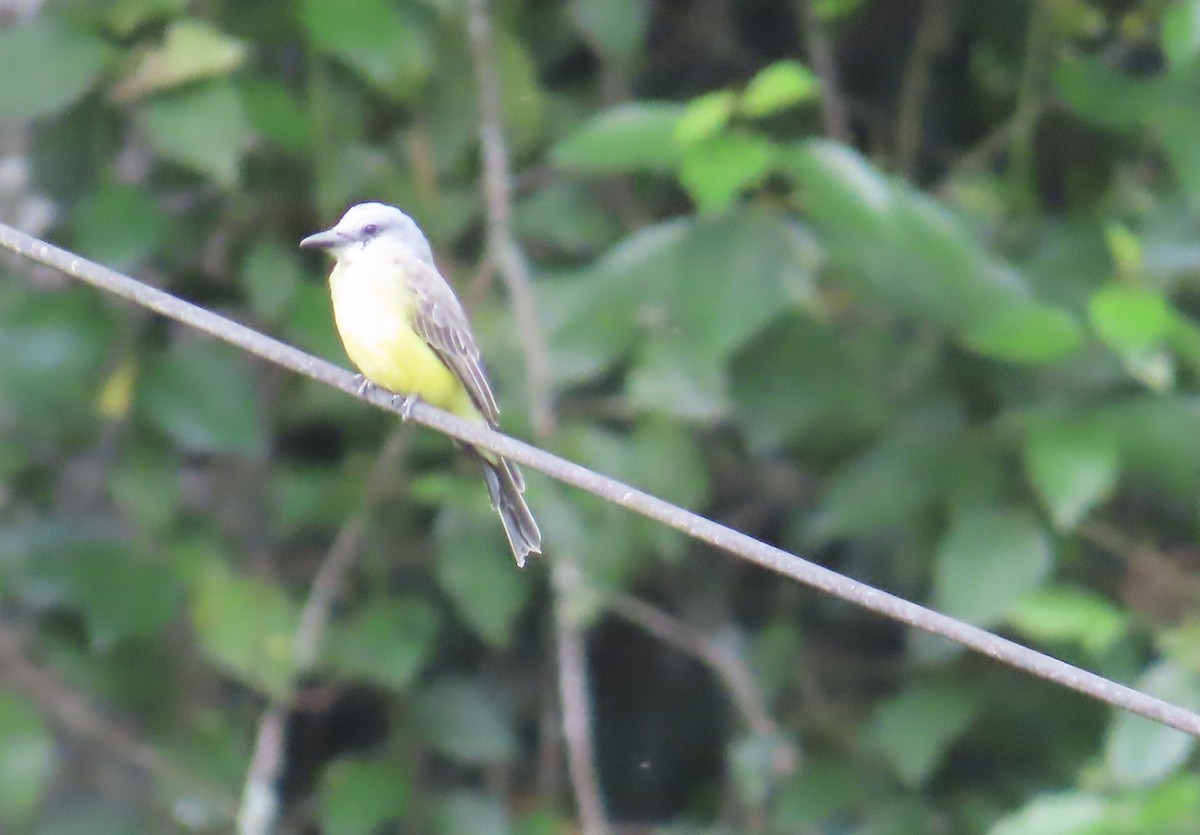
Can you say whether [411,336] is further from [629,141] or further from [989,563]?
[989,563]

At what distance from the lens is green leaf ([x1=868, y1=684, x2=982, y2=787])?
3887 millimetres

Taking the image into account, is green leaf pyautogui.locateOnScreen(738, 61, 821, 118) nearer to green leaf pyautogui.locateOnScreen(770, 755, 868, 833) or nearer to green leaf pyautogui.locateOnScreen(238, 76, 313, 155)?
green leaf pyautogui.locateOnScreen(238, 76, 313, 155)

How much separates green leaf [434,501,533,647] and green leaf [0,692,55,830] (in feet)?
3.17

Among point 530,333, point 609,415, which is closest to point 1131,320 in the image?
point 530,333

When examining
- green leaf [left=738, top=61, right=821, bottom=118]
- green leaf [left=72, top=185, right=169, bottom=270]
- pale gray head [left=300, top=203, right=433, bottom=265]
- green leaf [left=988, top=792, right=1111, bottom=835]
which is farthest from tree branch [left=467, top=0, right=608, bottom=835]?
green leaf [left=988, top=792, right=1111, bottom=835]

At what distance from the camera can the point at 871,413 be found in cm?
390

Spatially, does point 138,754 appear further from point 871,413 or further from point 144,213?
point 871,413

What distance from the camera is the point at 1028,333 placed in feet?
11.4

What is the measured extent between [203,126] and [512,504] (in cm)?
104

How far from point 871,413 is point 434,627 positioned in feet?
3.79

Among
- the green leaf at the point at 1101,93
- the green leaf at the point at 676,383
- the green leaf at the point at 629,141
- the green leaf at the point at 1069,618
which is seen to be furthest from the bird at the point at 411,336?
the green leaf at the point at 1101,93

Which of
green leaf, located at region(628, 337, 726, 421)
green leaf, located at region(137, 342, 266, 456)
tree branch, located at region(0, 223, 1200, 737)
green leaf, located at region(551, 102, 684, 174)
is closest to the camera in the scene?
tree branch, located at region(0, 223, 1200, 737)

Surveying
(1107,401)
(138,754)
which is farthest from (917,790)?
(138,754)

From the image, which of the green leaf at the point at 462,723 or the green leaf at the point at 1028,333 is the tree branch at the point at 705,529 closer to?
the green leaf at the point at 1028,333
